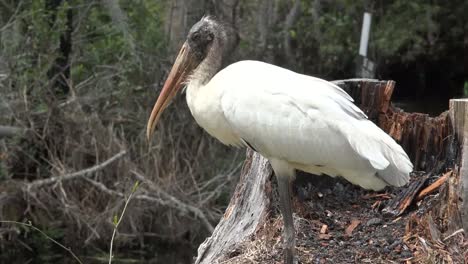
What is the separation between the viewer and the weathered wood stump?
17.7 ft

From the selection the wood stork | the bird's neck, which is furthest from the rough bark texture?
the bird's neck

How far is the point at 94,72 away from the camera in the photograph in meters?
12.7

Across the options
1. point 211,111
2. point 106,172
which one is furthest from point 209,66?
point 106,172

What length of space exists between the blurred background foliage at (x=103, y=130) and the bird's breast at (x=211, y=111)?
5.41m

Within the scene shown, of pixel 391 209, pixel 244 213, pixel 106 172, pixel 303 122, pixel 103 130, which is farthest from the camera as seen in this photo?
pixel 103 130

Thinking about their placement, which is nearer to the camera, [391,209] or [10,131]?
[391,209]

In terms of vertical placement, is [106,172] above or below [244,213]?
below

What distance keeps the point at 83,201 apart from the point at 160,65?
7.31ft

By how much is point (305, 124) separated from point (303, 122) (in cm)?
2

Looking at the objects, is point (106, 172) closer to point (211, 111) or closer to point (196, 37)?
point (196, 37)

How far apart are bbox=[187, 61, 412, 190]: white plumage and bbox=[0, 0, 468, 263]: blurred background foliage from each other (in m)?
5.76

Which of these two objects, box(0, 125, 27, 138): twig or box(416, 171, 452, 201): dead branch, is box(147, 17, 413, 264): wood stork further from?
box(0, 125, 27, 138): twig

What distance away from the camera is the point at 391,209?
6.07 metres

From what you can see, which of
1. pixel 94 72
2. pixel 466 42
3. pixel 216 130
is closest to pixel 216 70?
pixel 216 130
